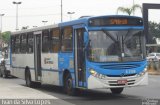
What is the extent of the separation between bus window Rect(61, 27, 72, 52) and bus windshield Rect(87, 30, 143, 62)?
6.08 feet

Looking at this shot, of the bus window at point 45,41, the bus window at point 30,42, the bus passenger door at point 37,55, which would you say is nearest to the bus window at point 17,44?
the bus window at point 30,42

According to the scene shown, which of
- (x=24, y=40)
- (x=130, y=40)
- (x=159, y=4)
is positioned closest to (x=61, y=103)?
(x=130, y=40)

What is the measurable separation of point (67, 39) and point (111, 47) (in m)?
2.56

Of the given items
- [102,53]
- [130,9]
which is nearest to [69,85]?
[102,53]

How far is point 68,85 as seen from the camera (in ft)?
62.0

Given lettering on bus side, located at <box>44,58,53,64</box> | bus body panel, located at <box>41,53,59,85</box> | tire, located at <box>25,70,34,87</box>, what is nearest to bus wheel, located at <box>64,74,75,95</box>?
bus body panel, located at <box>41,53,59,85</box>

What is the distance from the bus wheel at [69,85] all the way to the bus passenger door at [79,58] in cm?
76

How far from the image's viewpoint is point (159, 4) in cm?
4838

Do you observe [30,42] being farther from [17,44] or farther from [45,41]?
[17,44]

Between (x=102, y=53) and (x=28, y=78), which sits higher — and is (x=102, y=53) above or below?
above

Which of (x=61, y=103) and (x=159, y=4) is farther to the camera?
(x=159, y=4)

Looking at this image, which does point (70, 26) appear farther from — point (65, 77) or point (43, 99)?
point (43, 99)

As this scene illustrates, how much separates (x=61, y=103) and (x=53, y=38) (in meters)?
6.97

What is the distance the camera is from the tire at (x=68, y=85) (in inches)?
728
